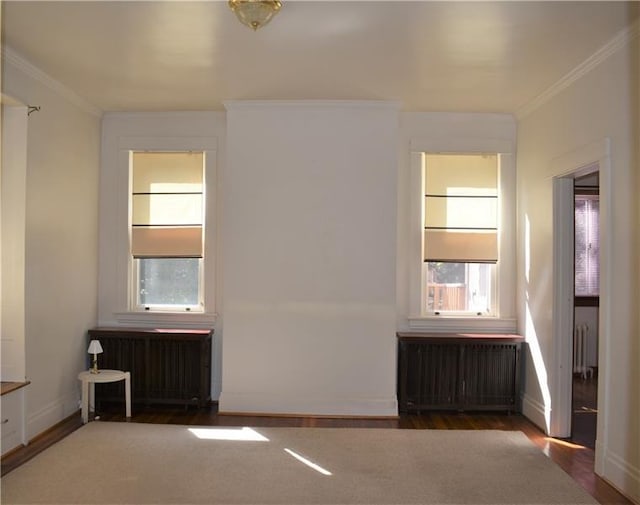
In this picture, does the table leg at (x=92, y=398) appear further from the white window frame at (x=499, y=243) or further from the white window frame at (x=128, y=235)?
the white window frame at (x=499, y=243)

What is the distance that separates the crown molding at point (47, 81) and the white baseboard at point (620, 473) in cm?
496

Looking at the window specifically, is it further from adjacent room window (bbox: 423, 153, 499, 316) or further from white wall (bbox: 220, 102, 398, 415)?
white wall (bbox: 220, 102, 398, 415)

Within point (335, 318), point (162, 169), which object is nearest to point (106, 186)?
point (162, 169)

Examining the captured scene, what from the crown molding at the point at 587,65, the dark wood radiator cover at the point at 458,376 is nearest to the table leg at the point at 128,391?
the dark wood radiator cover at the point at 458,376

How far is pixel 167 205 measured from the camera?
594 cm

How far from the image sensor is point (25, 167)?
176 inches

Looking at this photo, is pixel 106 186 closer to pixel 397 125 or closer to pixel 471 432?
pixel 397 125

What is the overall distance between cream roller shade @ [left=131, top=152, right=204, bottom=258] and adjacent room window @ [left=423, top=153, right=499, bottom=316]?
7.64 ft

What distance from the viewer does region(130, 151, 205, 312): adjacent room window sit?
591 cm

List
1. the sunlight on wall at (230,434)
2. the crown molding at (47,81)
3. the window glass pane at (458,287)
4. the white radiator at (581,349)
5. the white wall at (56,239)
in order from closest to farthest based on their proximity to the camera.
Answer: the crown molding at (47,81)
the white wall at (56,239)
the sunlight on wall at (230,434)
the window glass pane at (458,287)
the white radiator at (581,349)

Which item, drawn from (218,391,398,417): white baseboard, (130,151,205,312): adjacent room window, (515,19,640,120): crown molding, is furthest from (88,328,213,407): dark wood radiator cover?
(515,19,640,120): crown molding

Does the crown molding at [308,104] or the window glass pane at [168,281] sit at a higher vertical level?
the crown molding at [308,104]

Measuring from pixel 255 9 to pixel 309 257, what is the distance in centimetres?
269

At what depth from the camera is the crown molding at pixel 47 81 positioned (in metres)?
4.20
